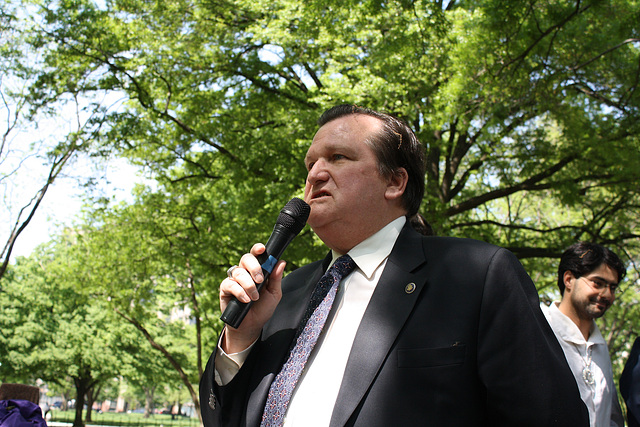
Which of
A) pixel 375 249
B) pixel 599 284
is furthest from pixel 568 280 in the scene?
pixel 375 249

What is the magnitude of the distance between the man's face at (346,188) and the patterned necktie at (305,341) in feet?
0.45

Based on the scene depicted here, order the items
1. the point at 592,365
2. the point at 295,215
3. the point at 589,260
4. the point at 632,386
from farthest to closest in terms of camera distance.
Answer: the point at 589,260
the point at 592,365
the point at 632,386
the point at 295,215

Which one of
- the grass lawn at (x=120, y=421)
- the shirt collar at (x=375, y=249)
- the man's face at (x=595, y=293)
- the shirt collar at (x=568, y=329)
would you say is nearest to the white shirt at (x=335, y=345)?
the shirt collar at (x=375, y=249)

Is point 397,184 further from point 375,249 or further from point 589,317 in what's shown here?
point 589,317

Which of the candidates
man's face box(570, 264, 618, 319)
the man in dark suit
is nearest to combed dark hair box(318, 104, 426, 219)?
the man in dark suit

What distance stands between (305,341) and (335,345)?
0.12 meters

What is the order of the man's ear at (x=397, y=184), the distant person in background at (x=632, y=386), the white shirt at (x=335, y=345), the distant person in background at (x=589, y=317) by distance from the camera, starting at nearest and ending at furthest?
the white shirt at (x=335, y=345) → the man's ear at (x=397, y=184) → the distant person in background at (x=632, y=386) → the distant person in background at (x=589, y=317)

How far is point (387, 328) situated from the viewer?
64.4 inches

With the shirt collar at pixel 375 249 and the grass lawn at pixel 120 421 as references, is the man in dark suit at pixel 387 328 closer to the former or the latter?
the shirt collar at pixel 375 249

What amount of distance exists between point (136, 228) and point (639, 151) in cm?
1083

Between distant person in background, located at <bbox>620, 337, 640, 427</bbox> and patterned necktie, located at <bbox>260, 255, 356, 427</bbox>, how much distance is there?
2.66m

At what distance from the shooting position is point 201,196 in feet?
42.2

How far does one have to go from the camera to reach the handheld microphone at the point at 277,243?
1.73 m

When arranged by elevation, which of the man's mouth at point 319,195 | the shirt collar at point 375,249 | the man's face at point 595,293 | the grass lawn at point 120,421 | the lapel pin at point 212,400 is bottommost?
the grass lawn at point 120,421
